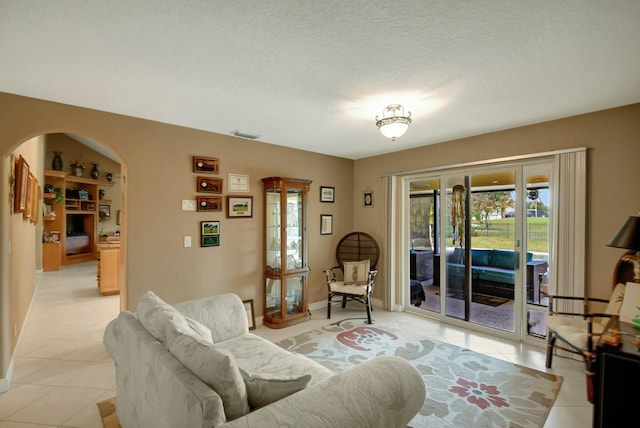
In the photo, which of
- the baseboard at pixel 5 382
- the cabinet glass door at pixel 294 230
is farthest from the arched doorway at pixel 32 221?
the cabinet glass door at pixel 294 230

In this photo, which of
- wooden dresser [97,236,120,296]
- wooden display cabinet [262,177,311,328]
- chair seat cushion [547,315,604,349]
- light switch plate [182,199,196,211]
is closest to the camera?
chair seat cushion [547,315,604,349]

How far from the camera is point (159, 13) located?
155 centimetres

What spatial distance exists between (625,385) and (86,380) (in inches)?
157

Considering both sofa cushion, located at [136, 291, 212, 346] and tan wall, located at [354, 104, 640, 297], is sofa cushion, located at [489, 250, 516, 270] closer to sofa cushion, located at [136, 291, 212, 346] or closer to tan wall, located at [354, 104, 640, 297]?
tan wall, located at [354, 104, 640, 297]

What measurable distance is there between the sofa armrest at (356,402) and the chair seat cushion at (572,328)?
200cm

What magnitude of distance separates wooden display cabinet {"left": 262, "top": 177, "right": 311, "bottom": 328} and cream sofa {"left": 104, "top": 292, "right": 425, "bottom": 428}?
7.31 ft

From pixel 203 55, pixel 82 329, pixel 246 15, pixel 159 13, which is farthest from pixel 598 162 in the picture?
pixel 82 329

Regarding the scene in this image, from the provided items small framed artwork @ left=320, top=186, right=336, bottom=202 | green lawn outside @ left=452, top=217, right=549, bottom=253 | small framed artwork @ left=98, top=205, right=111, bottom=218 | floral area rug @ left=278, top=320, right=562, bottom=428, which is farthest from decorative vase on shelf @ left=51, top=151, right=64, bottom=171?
green lawn outside @ left=452, top=217, right=549, bottom=253

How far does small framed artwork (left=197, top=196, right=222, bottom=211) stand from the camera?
12.1 ft

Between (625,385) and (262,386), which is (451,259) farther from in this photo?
(262,386)

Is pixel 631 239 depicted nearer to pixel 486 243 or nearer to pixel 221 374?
pixel 486 243

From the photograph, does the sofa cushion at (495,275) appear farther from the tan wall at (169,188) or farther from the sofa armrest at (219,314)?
the sofa armrest at (219,314)

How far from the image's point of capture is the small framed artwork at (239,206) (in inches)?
155

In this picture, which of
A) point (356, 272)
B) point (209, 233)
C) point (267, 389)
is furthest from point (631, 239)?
point (209, 233)
